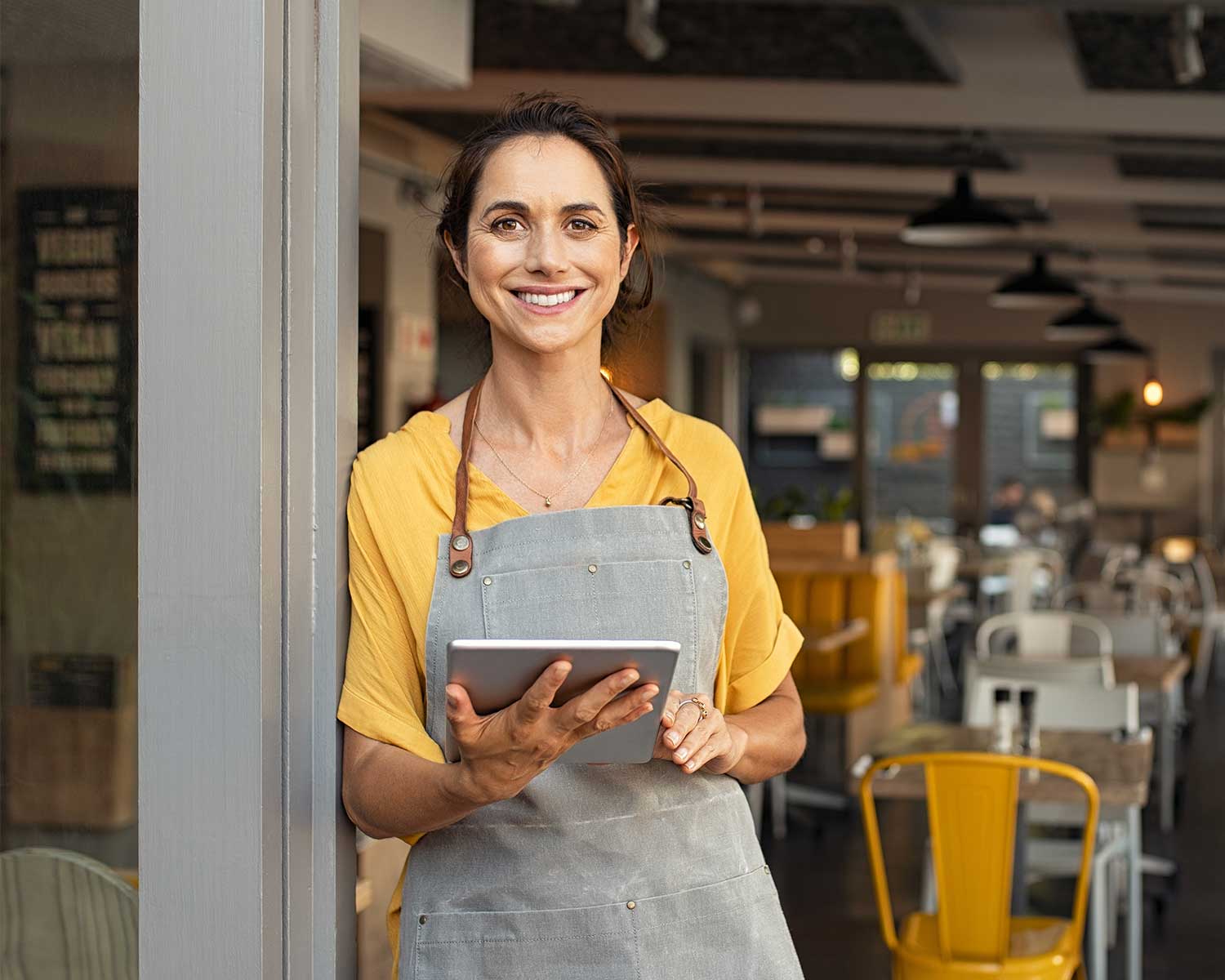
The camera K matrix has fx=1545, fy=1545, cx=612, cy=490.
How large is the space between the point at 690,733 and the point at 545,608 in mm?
195

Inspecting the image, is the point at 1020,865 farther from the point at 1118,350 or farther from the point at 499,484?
the point at 1118,350

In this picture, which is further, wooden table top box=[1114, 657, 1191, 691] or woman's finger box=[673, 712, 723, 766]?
wooden table top box=[1114, 657, 1191, 691]

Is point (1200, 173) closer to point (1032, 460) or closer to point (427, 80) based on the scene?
point (427, 80)

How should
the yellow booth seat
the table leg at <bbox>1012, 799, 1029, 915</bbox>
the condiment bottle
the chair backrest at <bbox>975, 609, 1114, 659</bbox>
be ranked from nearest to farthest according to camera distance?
the table leg at <bbox>1012, 799, 1029, 915</bbox>
the condiment bottle
the chair backrest at <bbox>975, 609, 1114, 659</bbox>
the yellow booth seat

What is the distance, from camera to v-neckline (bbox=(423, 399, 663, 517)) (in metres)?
1.59

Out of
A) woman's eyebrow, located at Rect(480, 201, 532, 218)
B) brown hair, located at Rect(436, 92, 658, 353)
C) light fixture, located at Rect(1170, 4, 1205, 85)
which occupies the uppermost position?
light fixture, located at Rect(1170, 4, 1205, 85)

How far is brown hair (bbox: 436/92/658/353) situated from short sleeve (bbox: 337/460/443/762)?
1.08 feet

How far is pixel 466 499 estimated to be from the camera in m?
1.57

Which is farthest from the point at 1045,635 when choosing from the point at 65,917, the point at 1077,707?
the point at 65,917

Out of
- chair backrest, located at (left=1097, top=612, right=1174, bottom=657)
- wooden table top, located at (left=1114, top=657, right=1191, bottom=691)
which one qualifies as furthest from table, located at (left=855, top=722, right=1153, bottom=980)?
chair backrest, located at (left=1097, top=612, right=1174, bottom=657)

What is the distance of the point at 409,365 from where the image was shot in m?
9.20

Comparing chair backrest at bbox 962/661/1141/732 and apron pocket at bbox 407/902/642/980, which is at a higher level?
apron pocket at bbox 407/902/642/980

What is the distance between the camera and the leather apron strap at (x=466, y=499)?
1.54 meters

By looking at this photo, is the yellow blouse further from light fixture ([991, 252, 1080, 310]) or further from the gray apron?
light fixture ([991, 252, 1080, 310])
